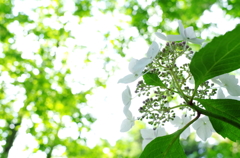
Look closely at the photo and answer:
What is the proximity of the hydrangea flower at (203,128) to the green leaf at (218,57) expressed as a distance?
0.55ft

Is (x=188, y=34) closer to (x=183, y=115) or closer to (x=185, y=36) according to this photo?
(x=185, y=36)

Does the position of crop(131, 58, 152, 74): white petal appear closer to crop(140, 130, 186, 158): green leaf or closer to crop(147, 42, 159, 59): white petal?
crop(147, 42, 159, 59): white petal

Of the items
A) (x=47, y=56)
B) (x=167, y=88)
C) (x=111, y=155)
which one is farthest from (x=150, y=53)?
(x=111, y=155)

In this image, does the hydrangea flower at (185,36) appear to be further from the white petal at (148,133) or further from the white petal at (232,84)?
the white petal at (148,133)

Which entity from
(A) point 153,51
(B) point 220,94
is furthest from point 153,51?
(B) point 220,94

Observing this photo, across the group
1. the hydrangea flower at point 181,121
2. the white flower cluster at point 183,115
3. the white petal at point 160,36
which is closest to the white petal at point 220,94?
the white flower cluster at point 183,115

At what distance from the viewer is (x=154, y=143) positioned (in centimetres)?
59

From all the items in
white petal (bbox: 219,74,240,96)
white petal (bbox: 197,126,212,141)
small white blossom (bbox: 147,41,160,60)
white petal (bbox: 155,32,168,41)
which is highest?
white petal (bbox: 155,32,168,41)

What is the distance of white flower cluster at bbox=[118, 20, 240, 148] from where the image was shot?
0.52 metres

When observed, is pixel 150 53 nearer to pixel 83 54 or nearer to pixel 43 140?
pixel 43 140

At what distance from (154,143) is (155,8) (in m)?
4.53

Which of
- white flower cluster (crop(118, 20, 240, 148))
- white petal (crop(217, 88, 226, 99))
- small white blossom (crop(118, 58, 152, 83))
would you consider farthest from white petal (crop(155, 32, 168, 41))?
white petal (crop(217, 88, 226, 99))

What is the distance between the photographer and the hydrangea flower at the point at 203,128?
2.07 ft

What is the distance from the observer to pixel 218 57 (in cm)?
47
